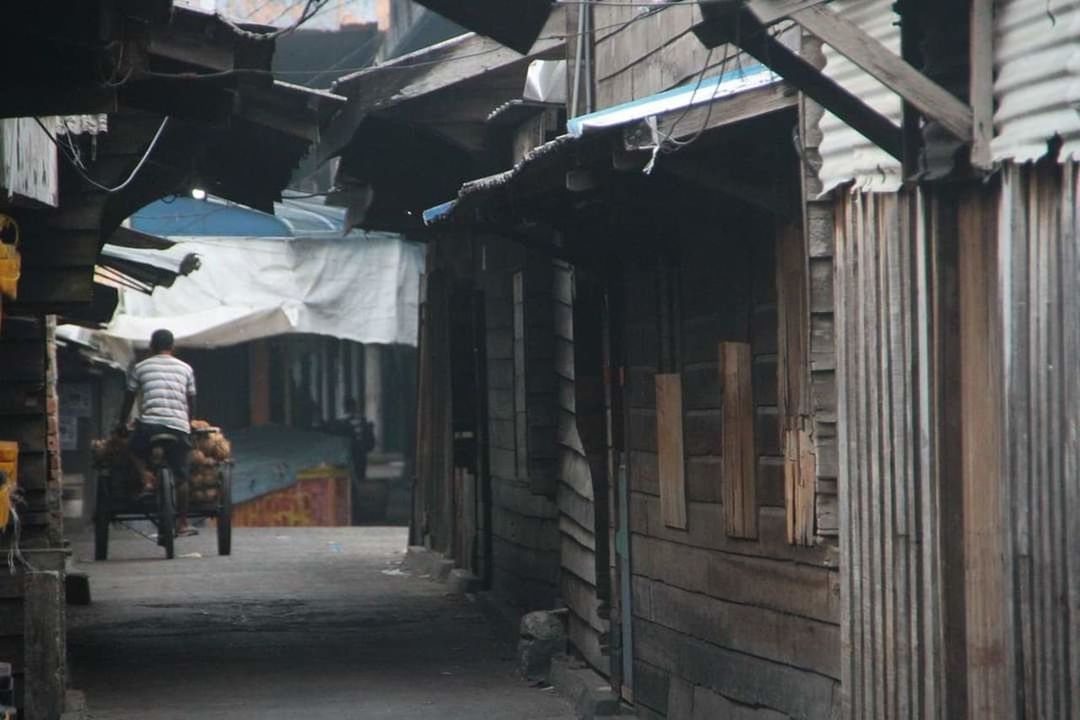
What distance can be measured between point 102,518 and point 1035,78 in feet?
45.9

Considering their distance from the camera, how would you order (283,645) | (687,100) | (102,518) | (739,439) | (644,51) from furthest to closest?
(102,518)
(283,645)
(644,51)
(739,439)
(687,100)

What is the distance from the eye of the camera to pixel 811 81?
5.64 m

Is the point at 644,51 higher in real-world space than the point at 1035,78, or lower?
higher

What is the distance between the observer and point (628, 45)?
1087cm

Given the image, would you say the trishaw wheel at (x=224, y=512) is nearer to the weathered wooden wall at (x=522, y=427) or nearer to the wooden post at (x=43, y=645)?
the weathered wooden wall at (x=522, y=427)

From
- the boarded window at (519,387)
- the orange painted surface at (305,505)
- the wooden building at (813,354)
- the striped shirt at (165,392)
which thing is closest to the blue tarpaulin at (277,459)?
the orange painted surface at (305,505)

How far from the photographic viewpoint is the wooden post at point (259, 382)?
2655 centimetres

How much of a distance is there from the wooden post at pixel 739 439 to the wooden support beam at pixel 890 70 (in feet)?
8.69

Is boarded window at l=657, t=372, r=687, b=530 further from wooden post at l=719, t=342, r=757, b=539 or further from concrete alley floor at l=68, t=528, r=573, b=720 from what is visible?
concrete alley floor at l=68, t=528, r=573, b=720

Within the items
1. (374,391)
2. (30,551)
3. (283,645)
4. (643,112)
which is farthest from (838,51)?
(374,391)

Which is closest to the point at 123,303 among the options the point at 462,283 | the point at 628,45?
the point at 462,283

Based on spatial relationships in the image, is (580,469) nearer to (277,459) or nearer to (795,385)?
(795,385)

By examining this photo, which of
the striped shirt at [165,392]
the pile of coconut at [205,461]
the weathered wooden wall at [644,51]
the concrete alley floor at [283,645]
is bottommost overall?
A: the concrete alley floor at [283,645]

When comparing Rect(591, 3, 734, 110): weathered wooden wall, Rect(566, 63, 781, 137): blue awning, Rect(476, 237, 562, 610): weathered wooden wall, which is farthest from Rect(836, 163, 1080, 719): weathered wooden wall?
Rect(476, 237, 562, 610): weathered wooden wall
